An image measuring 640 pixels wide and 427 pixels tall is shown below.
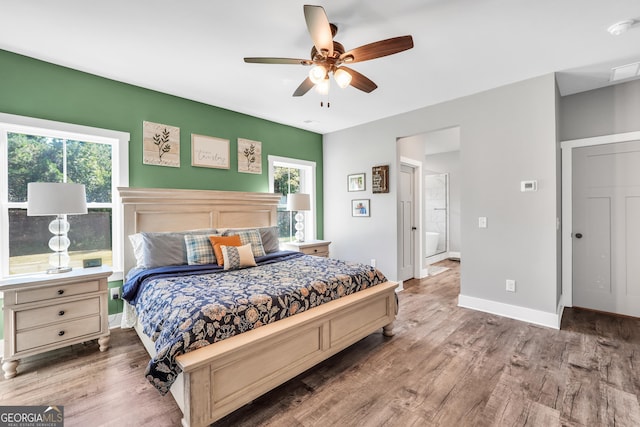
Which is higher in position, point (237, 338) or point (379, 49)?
point (379, 49)

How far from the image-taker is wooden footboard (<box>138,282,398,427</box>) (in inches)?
59.4

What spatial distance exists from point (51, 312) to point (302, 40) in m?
3.01

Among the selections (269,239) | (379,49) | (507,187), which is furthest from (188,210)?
(507,187)

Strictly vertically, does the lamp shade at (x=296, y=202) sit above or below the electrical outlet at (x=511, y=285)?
above

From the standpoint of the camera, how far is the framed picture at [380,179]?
172 inches

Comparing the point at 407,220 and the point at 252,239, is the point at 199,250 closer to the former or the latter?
the point at 252,239

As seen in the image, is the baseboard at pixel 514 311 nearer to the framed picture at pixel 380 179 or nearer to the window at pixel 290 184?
the framed picture at pixel 380 179

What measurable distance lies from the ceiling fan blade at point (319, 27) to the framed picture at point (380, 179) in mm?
2603

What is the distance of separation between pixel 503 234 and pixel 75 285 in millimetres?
4314

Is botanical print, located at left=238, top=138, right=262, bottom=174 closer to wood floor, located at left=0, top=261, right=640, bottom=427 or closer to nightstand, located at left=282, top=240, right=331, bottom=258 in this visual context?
nightstand, located at left=282, top=240, right=331, bottom=258

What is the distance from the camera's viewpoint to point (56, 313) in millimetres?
2340

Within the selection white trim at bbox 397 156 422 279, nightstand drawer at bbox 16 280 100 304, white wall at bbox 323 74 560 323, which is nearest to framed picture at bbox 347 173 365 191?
white wall at bbox 323 74 560 323

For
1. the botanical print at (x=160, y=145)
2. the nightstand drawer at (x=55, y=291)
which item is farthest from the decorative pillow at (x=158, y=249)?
the botanical print at (x=160, y=145)

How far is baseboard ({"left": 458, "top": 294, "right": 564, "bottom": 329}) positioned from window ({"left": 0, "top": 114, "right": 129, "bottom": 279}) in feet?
13.3
